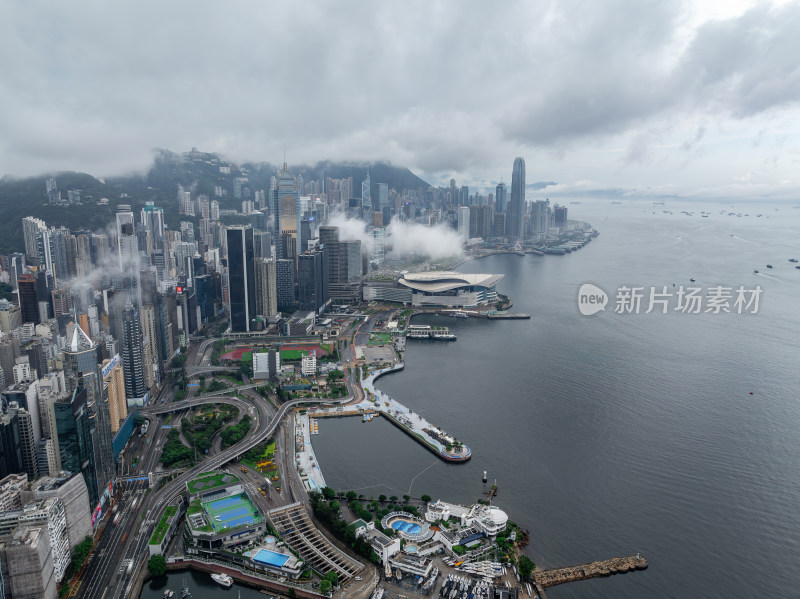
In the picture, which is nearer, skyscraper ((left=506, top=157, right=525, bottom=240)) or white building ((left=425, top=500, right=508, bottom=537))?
white building ((left=425, top=500, right=508, bottom=537))

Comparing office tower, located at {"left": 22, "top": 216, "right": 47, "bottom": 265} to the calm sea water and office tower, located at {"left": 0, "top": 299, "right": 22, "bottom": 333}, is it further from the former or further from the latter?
the calm sea water

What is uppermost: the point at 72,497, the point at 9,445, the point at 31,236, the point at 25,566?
the point at 31,236

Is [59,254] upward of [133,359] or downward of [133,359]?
upward

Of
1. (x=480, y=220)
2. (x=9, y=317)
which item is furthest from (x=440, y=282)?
(x=480, y=220)

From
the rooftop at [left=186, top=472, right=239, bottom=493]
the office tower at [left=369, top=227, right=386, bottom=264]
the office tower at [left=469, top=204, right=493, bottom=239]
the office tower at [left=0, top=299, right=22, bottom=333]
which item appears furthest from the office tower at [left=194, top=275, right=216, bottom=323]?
the office tower at [left=469, top=204, right=493, bottom=239]

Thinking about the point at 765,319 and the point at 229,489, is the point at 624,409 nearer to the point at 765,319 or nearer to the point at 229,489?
the point at 229,489

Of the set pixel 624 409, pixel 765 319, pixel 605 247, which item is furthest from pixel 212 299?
pixel 605 247

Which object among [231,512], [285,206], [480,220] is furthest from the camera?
[480,220]

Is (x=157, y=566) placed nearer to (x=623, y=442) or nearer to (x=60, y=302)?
(x=623, y=442)
